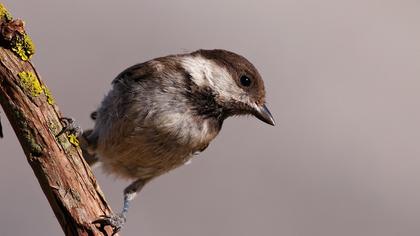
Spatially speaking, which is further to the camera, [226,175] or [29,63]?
[226,175]

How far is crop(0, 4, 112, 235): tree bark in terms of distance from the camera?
11.8 ft

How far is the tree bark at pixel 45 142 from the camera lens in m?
3.59

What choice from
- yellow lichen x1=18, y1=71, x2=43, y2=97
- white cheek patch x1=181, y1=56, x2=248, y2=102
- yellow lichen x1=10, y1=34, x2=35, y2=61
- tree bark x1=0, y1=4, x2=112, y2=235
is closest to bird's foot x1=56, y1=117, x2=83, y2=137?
tree bark x1=0, y1=4, x2=112, y2=235

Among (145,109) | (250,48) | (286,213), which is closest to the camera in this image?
(145,109)

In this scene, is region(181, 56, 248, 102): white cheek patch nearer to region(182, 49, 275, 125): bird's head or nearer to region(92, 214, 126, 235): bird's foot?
region(182, 49, 275, 125): bird's head

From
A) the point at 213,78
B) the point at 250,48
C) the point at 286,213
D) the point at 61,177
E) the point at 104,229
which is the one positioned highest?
the point at 250,48

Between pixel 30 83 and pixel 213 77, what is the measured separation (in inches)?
69.9

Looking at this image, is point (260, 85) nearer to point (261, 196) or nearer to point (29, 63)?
point (261, 196)

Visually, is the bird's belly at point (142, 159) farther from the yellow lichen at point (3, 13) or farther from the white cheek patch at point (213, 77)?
the yellow lichen at point (3, 13)

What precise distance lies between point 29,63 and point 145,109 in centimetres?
140

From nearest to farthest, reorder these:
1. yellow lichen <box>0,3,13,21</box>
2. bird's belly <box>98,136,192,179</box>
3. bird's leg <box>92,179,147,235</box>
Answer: yellow lichen <box>0,3,13,21</box> → bird's leg <box>92,179,147,235</box> → bird's belly <box>98,136,192,179</box>

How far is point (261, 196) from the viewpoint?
647 cm

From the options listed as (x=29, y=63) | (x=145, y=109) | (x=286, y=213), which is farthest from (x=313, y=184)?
(x=29, y=63)

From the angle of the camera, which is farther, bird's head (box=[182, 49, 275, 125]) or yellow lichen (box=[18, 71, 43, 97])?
bird's head (box=[182, 49, 275, 125])
